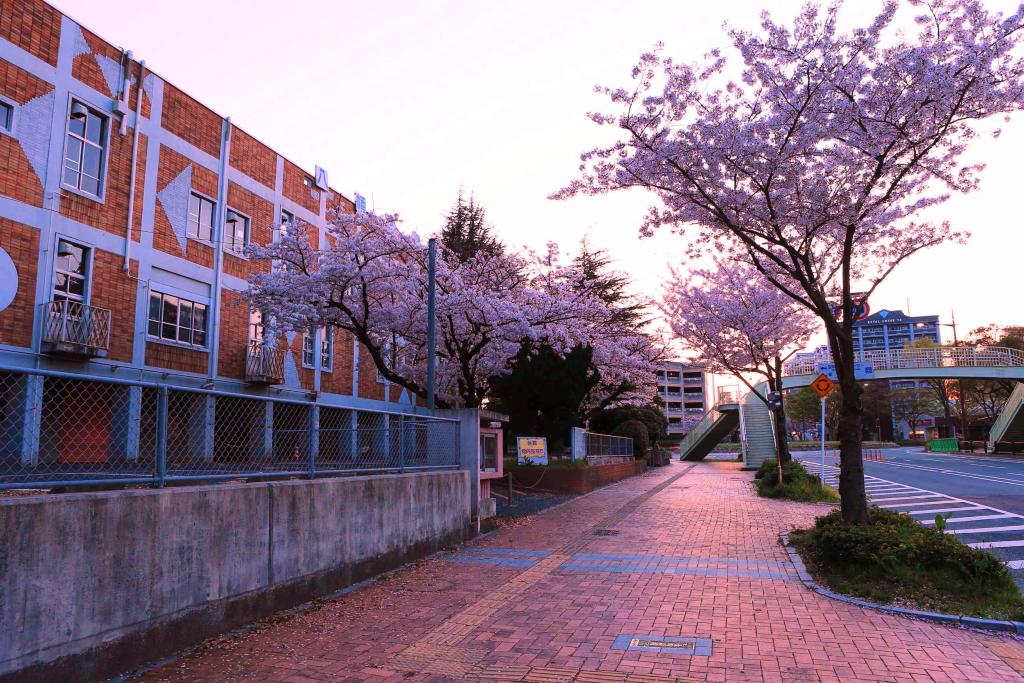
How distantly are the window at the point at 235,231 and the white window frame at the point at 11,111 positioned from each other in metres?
6.63

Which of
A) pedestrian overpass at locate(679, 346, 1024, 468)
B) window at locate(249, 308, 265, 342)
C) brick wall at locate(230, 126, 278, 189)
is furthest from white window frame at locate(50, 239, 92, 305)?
pedestrian overpass at locate(679, 346, 1024, 468)

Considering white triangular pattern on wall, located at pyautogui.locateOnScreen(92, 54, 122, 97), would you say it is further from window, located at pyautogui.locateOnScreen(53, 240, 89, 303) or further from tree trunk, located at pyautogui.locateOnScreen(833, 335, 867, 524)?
tree trunk, located at pyautogui.locateOnScreen(833, 335, 867, 524)

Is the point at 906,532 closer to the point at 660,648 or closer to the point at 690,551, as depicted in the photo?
the point at 690,551

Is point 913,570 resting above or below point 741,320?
below

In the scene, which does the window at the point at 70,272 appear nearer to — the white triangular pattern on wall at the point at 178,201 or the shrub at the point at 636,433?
the white triangular pattern on wall at the point at 178,201

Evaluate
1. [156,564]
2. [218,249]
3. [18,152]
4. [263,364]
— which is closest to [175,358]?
[263,364]

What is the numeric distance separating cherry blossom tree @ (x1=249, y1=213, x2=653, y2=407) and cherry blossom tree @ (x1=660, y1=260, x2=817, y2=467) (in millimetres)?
8901

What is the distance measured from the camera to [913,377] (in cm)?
4875

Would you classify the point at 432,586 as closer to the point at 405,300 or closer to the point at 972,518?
the point at 405,300

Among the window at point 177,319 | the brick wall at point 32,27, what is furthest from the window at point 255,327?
the brick wall at point 32,27

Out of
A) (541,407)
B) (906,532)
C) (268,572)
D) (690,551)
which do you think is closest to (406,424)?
(268,572)

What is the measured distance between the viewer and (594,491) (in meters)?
20.4

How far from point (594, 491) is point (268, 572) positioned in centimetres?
1511

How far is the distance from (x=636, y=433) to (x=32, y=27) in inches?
1085
